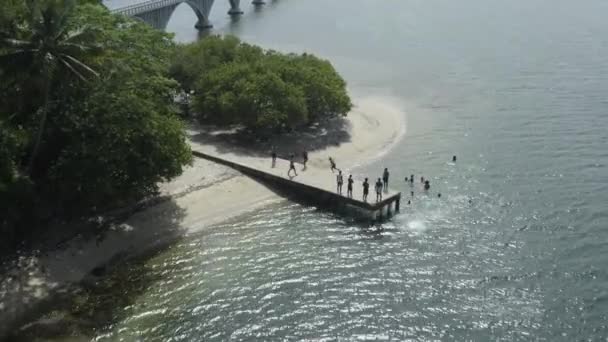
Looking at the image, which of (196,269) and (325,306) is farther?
(196,269)

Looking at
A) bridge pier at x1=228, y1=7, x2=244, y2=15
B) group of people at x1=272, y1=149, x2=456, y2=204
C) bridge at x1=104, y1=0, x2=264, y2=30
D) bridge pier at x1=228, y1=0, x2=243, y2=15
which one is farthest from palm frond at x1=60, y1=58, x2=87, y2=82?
bridge pier at x1=228, y1=7, x2=244, y2=15

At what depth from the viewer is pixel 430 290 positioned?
132 ft

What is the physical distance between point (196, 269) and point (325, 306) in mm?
9874

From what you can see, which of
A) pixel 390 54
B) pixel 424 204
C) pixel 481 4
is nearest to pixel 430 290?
pixel 424 204

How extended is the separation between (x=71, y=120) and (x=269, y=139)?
25496mm

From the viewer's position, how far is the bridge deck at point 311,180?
51062 mm

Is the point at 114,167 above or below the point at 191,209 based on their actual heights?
above

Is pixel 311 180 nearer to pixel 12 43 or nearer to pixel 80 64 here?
pixel 80 64

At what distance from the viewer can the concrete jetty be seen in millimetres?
50969

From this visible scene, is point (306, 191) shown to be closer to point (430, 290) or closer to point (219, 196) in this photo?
point (219, 196)

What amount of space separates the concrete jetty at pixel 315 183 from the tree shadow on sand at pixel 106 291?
9.95 metres

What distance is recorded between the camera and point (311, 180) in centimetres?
5475

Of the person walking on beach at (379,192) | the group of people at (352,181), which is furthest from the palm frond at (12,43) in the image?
the person walking on beach at (379,192)

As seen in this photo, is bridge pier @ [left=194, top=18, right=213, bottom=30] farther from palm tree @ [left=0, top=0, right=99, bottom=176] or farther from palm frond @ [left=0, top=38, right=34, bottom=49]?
palm frond @ [left=0, top=38, right=34, bottom=49]
